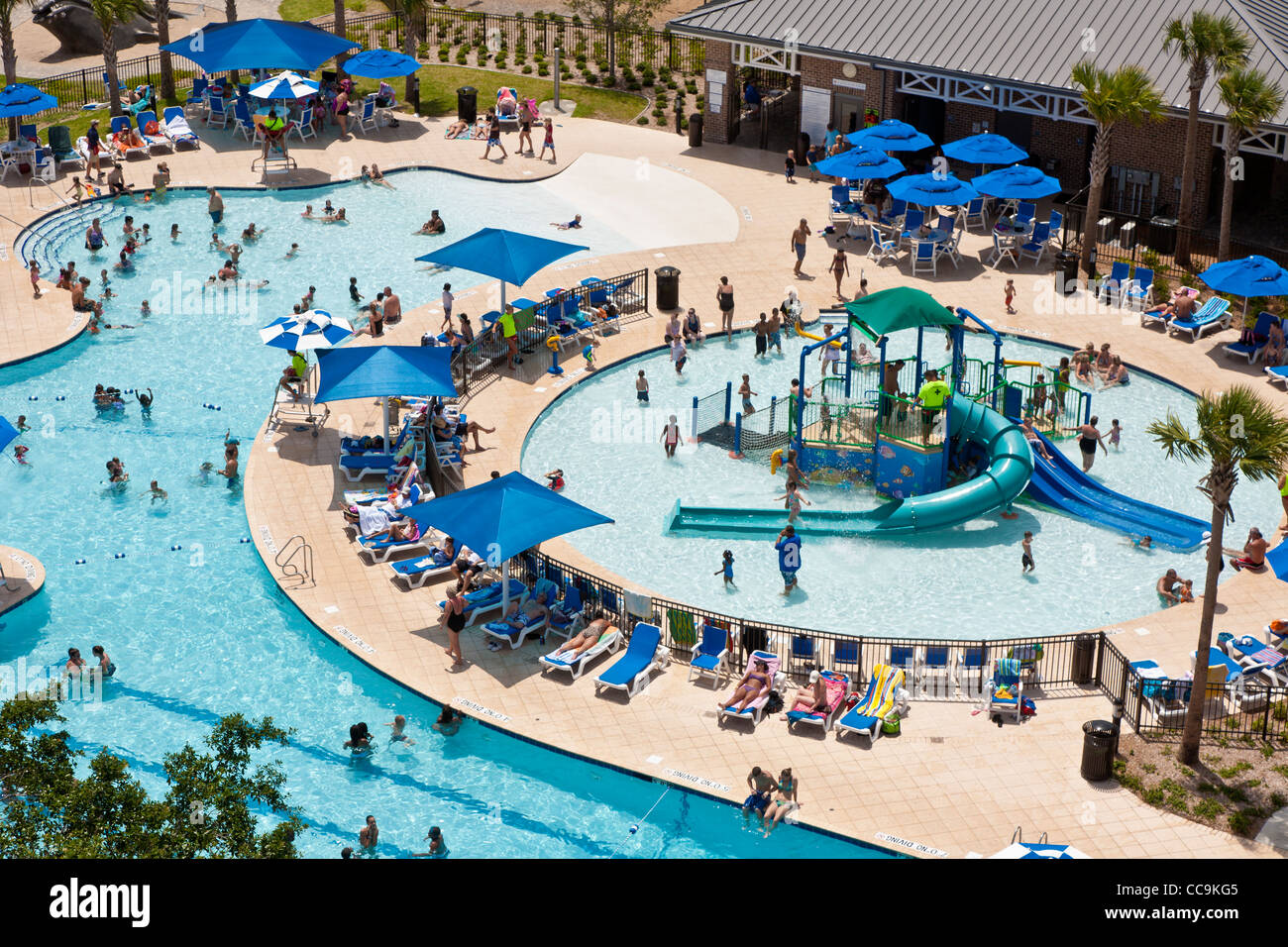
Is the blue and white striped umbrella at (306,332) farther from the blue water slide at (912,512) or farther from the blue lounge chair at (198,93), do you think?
the blue lounge chair at (198,93)

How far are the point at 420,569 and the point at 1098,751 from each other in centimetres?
1219

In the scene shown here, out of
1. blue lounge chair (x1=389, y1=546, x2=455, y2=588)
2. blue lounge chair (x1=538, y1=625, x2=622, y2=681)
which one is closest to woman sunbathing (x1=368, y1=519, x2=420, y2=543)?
blue lounge chair (x1=389, y1=546, x2=455, y2=588)

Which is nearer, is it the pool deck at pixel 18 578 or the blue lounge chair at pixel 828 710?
the blue lounge chair at pixel 828 710

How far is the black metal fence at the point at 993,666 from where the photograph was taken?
2380cm

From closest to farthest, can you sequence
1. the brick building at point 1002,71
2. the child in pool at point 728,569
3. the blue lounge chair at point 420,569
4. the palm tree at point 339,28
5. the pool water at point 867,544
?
the blue lounge chair at point 420,569
the pool water at point 867,544
the child in pool at point 728,569
the brick building at point 1002,71
the palm tree at point 339,28

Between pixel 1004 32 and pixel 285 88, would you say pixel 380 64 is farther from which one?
pixel 1004 32

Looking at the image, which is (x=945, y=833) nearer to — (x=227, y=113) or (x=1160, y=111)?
(x=1160, y=111)

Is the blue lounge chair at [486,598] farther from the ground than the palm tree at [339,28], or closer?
closer

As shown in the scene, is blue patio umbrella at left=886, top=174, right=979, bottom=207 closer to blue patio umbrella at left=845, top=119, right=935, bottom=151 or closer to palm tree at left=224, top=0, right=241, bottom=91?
blue patio umbrella at left=845, top=119, right=935, bottom=151

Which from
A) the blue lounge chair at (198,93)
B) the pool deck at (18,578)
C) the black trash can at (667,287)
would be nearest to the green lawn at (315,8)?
the blue lounge chair at (198,93)

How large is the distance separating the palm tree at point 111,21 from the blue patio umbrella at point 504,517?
29078 mm

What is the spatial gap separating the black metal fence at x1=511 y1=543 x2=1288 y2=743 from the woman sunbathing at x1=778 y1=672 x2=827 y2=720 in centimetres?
74

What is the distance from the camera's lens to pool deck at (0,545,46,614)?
26938 mm

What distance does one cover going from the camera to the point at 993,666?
24.8 m
